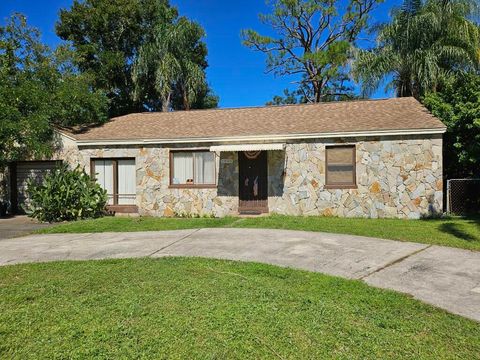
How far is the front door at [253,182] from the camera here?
14859mm

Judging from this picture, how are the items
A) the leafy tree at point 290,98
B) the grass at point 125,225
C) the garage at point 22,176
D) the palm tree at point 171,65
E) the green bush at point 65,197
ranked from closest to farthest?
1. the grass at point 125,225
2. the green bush at point 65,197
3. the garage at point 22,176
4. the palm tree at point 171,65
5. the leafy tree at point 290,98

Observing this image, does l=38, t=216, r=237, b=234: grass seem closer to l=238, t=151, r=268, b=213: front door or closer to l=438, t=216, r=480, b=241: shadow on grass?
l=238, t=151, r=268, b=213: front door

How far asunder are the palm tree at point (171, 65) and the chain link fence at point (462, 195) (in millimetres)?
19285

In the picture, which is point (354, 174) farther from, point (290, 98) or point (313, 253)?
point (290, 98)

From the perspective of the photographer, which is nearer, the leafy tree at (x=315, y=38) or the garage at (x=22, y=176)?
the garage at (x=22, y=176)

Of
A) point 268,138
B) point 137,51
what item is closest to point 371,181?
point 268,138

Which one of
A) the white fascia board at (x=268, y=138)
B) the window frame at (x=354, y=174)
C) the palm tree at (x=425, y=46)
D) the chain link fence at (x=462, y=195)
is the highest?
the palm tree at (x=425, y=46)

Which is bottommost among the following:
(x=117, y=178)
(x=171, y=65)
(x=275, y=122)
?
(x=117, y=178)

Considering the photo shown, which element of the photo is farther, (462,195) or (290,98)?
(290,98)

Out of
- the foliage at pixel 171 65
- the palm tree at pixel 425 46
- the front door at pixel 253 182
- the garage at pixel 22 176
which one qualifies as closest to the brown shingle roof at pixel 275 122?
the front door at pixel 253 182

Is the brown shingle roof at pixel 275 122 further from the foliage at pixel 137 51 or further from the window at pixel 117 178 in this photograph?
the foliage at pixel 137 51

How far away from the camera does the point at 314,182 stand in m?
14.1

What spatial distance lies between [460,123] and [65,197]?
584 inches

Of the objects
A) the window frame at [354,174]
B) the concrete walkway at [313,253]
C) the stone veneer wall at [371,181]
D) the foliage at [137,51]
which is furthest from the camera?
the foliage at [137,51]
